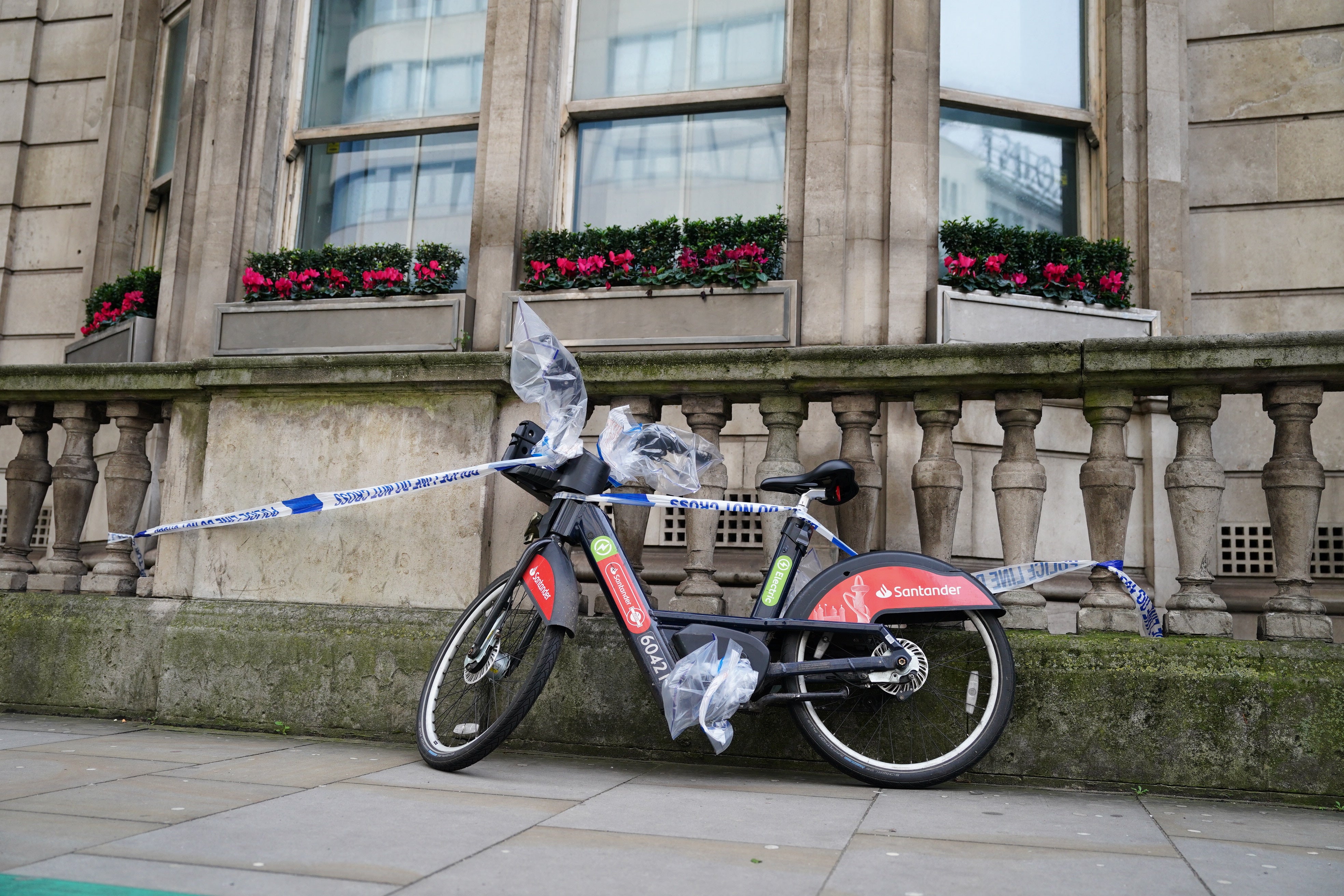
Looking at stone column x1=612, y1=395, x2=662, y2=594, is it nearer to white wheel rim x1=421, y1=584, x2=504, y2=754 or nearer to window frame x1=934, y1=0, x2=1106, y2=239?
white wheel rim x1=421, y1=584, x2=504, y2=754

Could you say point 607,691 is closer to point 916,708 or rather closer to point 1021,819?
point 916,708

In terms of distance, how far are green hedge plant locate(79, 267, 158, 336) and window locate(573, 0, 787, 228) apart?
3.56 m

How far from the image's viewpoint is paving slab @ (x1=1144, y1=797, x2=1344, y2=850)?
308 centimetres

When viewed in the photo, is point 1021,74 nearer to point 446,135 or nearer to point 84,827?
point 446,135

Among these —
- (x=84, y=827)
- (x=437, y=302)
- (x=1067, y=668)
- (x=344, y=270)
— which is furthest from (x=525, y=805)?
(x=344, y=270)

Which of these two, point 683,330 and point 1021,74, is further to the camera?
point 1021,74

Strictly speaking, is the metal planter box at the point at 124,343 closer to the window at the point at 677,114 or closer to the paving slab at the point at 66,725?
the window at the point at 677,114

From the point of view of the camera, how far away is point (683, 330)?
6.75 meters

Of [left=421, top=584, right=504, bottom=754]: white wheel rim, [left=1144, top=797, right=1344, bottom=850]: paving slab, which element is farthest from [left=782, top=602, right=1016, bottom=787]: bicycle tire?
[left=421, top=584, right=504, bottom=754]: white wheel rim

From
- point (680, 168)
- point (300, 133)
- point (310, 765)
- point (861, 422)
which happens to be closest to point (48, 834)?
point (310, 765)

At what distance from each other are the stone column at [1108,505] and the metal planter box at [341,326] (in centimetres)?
416

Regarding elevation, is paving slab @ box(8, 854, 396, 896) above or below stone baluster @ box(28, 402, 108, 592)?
below

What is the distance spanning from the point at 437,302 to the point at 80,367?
8.04 feet

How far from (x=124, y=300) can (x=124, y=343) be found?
0.41 meters
